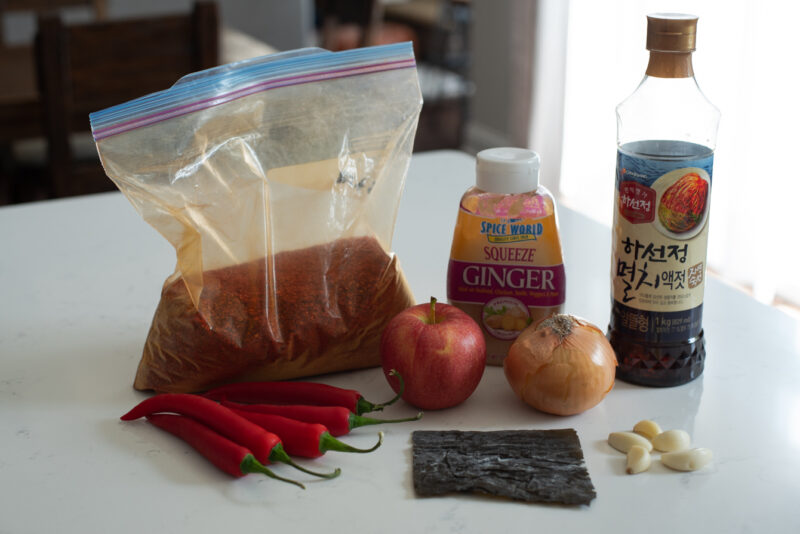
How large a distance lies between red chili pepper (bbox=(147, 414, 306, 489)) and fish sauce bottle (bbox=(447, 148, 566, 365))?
289 millimetres

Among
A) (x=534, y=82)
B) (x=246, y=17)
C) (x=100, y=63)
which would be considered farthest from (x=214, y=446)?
(x=246, y=17)

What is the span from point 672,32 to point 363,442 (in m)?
0.46

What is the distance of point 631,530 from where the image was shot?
2.09 feet

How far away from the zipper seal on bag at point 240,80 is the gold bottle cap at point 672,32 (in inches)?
9.1

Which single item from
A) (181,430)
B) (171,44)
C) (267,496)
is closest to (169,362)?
(181,430)

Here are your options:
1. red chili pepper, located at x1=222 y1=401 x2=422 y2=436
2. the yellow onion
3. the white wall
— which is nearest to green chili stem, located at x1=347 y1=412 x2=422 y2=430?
red chili pepper, located at x1=222 y1=401 x2=422 y2=436

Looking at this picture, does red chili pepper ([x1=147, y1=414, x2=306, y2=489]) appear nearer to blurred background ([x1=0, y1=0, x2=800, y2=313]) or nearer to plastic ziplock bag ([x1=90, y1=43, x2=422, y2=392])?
plastic ziplock bag ([x1=90, y1=43, x2=422, y2=392])

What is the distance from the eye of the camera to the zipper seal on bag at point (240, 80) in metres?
0.75

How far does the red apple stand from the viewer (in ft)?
2.52

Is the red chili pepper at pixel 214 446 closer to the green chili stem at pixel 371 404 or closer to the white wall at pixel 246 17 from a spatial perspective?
the green chili stem at pixel 371 404

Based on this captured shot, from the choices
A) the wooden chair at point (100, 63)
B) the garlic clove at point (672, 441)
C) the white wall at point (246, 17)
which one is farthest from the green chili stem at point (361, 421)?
the white wall at point (246, 17)

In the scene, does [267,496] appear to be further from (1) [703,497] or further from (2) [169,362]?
(1) [703,497]

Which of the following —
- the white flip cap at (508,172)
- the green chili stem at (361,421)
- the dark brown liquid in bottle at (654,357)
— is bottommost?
the green chili stem at (361,421)

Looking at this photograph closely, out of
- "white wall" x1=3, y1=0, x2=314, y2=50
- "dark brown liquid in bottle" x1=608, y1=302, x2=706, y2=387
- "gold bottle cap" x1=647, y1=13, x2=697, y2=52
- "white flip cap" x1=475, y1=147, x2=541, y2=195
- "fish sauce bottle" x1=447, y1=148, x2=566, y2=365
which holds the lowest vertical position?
"dark brown liquid in bottle" x1=608, y1=302, x2=706, y2=387
